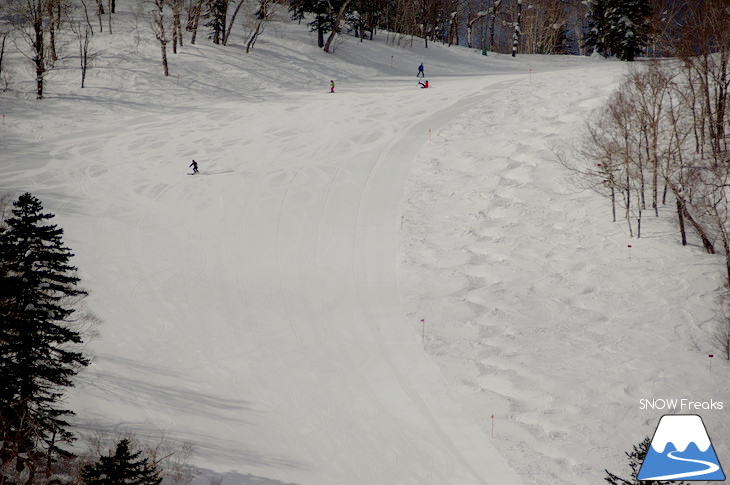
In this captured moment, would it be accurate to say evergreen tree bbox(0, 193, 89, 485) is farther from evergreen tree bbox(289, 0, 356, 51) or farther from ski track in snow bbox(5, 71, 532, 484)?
evergreen tree bbox(289, 0, 356, 51)

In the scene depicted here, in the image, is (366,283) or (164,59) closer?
(366,283)

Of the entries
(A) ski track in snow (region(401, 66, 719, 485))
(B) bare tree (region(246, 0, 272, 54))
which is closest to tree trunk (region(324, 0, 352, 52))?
(B) bare tree (region(246, 0, 272, 54))

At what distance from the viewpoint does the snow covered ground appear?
15.9m

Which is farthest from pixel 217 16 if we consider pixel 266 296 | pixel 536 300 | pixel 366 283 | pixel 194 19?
pixel 536 300

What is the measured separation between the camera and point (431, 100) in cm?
4103

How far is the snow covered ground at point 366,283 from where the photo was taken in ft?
52.2

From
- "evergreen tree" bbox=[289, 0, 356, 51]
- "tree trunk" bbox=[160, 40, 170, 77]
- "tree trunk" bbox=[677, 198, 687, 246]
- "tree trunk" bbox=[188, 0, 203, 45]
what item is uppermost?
"evergreen tree" bbox=[289, 0, 356, 51]

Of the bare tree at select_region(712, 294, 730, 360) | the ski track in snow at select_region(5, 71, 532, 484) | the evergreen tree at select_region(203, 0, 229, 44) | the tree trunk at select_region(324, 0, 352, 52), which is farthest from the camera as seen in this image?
the tree trunk at select_region(324, 0, 352, 52)

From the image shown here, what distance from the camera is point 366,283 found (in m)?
23.0

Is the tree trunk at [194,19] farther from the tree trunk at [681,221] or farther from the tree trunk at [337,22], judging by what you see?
the tree trunk at [681,221]

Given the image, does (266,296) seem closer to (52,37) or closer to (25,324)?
(25,324)

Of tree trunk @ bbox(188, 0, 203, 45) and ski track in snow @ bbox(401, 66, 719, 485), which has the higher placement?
tree trunk @ bbox(188, 0, 203, 45)

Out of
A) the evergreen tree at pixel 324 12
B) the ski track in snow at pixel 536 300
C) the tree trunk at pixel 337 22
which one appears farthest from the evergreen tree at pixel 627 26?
the evergreen tree at pixel 324 12

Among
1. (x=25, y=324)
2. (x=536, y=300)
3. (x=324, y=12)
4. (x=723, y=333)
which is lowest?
(x=536, y=300)
